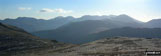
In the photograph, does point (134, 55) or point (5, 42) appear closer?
point (134, 55)

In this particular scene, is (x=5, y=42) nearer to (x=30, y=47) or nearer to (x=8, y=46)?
(x=8, y=46)

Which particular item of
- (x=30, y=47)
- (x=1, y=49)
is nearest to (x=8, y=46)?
(x=1, y=49)

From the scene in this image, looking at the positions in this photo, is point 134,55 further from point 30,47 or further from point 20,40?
point 20,40

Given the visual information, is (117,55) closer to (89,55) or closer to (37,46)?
(89,55)

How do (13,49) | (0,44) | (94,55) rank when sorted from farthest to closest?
(0,44)
(13,49)
(94,55)

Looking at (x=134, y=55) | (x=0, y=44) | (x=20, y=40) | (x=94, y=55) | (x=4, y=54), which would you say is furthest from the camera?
(x=20, y=40)

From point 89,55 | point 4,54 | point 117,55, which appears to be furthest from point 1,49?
point 117,55

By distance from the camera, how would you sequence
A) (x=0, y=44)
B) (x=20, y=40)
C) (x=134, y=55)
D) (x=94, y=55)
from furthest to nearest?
(x=20, y=40)
(x=0, y=44)
(x=94, y=55)
(x=134, y=55)

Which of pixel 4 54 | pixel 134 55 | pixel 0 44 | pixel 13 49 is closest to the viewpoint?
pixel 134 55

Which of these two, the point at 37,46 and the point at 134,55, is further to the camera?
the point at 37,46
